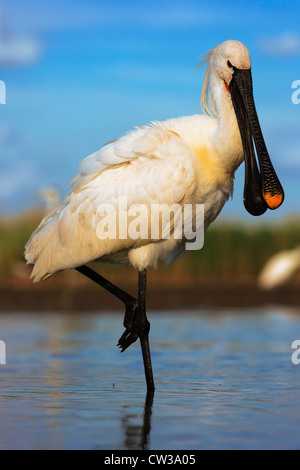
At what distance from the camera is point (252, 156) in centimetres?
909

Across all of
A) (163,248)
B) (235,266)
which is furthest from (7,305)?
(163,248)

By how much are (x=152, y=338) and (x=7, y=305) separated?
8058 millimetres

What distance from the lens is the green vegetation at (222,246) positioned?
24938 mm

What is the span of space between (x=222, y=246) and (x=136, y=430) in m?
18.7

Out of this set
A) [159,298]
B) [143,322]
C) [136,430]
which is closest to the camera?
Answer: [136,430]

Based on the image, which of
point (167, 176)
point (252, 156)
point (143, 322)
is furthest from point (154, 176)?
point (143, 322)

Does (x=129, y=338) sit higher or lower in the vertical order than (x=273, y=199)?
lower

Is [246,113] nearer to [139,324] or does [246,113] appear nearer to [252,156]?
[252,156]

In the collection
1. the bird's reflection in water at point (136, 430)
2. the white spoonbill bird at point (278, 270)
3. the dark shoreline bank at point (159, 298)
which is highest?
the white spoonbill bird at point (278, 270)

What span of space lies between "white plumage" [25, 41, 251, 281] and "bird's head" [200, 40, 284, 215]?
13 millimetres

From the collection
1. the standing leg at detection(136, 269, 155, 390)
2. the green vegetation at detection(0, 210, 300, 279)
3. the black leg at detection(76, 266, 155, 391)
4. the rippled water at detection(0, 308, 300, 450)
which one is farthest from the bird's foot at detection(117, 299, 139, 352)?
the green vegetation at detection(0, 210, 300, 279)

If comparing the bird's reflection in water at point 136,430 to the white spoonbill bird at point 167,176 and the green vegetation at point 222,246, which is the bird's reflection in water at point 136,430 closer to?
the white spoonbill bird at point 167,176

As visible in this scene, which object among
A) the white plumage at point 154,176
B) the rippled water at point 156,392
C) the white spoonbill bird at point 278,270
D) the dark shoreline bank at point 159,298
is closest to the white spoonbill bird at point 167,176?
the white plumage at point 154,176
